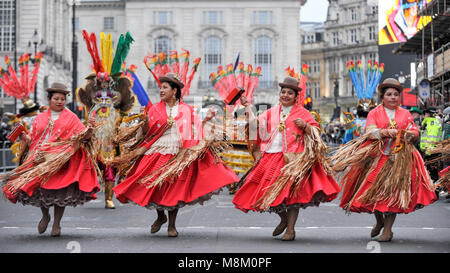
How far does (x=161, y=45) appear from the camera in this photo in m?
65.8

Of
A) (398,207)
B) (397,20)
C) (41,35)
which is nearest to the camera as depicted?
(398,207)

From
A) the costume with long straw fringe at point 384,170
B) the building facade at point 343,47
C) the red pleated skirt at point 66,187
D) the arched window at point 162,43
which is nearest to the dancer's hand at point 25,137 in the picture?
the red pleated skirt at point 66,187

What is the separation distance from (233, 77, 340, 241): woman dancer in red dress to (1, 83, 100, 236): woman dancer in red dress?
5.56 ft

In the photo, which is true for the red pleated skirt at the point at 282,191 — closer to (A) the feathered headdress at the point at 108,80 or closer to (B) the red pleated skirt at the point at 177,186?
(B) the red pleated skirt at the point at 177,186

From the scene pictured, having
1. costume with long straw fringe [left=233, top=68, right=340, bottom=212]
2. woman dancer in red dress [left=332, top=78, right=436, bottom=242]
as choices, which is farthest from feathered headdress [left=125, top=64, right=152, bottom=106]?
woman dancer in red dress [left=332, top=78, right=436, bottom=242]

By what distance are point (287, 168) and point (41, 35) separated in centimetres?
3918

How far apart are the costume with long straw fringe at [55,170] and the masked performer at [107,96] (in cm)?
247

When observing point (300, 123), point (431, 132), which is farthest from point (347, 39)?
point (300, 123)

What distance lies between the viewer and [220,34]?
65750mm

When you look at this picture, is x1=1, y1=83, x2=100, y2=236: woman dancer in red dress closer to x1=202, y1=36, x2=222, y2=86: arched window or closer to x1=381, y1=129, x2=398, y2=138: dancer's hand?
x1=381, y1=129, x2=398, y2=138: dancer's hand

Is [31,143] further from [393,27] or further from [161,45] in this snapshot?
[161,45]

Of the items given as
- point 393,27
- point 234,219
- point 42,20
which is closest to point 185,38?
point 42,20

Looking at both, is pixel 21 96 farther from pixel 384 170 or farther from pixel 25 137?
pixel 384 170
